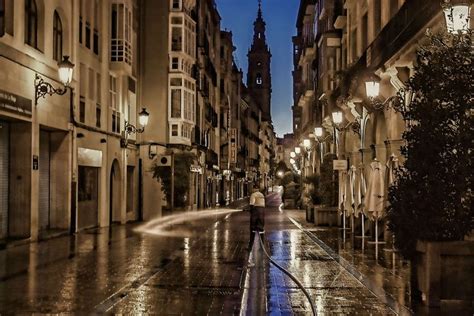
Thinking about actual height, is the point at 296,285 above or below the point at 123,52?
below

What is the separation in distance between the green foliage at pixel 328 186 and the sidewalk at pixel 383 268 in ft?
21.9

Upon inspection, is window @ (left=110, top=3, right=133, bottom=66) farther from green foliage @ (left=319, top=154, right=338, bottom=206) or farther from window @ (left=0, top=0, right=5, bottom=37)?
window @ (left=0, top=0, right=5, bottom=37)

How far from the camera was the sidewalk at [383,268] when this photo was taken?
10742mm

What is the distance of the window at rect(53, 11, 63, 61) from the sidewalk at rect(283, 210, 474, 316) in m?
11.1

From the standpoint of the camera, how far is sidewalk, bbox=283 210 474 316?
10.7 m

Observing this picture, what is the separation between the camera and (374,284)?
43.7 ft

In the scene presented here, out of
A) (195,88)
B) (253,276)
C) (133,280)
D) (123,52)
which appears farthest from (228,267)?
(195,88)

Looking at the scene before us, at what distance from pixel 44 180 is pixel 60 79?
506 cm

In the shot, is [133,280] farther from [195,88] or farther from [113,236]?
[195,88]

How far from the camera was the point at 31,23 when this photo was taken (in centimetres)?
2370

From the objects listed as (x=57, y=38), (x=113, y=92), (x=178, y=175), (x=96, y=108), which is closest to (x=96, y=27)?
(x=113, y=92)

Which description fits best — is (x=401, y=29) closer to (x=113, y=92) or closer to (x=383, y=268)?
(x=383, y=268)

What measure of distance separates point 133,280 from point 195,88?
122 ft

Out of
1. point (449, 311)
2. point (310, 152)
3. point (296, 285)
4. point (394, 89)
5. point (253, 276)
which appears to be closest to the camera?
point (449, 311)
